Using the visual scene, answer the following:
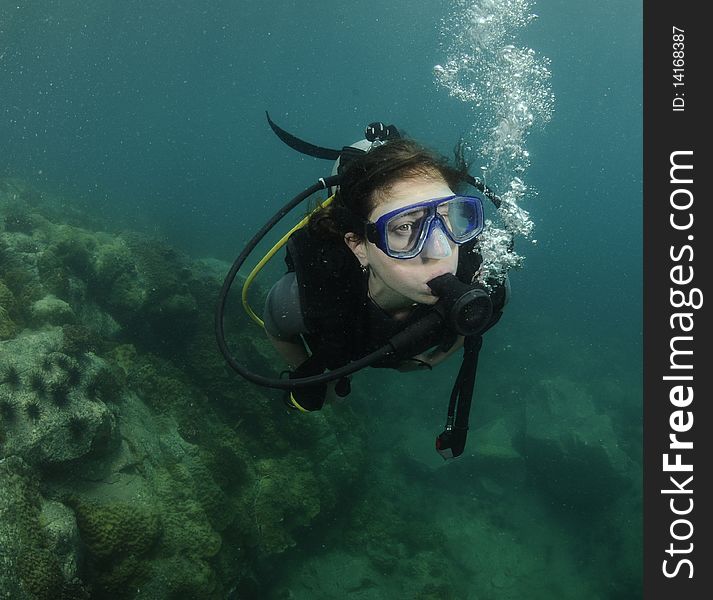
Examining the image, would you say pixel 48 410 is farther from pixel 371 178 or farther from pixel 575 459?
pixel 575 459

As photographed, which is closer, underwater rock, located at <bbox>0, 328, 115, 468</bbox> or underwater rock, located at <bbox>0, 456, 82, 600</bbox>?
underwater rock, located at <bbox>0, 456, 82, 600</bbox>

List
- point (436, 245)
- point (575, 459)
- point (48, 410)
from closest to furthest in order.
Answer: point (436, 245)
point (48, 410)
point (575, 459)

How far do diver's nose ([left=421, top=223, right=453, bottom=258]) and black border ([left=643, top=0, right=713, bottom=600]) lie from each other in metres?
2.22

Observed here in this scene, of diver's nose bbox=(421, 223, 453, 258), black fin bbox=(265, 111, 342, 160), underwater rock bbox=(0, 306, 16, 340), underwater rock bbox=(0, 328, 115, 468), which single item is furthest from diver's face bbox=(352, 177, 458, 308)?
underwater rock bbox=(0, 306, 16, 340)

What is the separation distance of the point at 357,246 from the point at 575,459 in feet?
33.6

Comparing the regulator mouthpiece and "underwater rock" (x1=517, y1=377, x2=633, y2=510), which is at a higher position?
the regulator mouthpiece

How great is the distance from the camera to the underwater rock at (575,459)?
1014 cm

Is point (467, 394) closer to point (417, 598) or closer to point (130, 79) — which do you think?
point (417, 598)

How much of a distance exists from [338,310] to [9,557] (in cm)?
276

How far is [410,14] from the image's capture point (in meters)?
45.1

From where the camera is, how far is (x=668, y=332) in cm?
339

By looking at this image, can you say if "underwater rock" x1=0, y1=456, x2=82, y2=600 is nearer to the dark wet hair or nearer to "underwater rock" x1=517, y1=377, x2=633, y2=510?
the dark wet hair

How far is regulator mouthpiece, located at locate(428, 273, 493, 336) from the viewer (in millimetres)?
1943

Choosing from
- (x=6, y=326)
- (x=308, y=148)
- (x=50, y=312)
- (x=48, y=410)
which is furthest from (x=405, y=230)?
(x=50, y=312)
